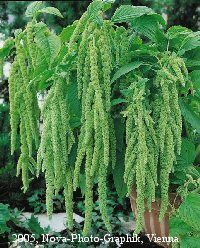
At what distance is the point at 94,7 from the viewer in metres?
1.74

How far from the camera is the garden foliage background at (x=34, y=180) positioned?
280 cm

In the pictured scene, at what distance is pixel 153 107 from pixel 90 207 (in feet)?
1.38

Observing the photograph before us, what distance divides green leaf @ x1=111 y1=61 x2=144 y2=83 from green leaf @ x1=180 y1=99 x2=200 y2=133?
271mm

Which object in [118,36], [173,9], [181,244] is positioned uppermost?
[173,9]

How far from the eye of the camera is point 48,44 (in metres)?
1.74

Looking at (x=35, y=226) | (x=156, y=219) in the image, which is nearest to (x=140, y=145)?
(x=156, y=219)

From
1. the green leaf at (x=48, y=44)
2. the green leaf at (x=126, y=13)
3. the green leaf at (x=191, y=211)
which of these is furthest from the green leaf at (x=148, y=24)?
the green leaf at (x=191, y=211)

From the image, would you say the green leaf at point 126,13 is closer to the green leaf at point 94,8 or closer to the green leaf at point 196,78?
the green leaf at point 94,8

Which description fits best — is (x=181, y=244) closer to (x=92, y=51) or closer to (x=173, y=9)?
(x=92, y=51)

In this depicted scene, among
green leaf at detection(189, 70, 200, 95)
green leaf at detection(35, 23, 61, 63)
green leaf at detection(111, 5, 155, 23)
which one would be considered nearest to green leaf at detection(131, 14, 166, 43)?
green leaf at detection(111, 5, 155, 23)

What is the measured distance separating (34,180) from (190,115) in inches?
65.3

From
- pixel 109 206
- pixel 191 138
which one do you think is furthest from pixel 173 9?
pixel 191 138

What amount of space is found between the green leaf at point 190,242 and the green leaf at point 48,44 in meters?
0.83

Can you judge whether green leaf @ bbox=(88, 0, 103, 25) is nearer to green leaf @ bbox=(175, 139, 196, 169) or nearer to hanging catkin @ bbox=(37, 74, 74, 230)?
hanging catkin @ bbox=(37, 74, 74, 230)
